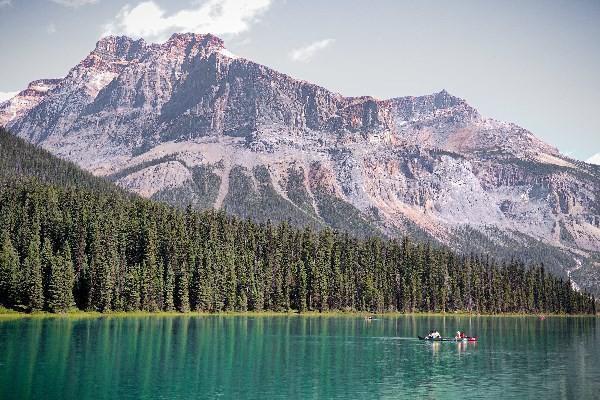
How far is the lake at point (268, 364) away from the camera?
229 feet

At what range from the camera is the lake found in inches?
2751

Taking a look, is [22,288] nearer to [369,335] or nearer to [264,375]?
[369,335]

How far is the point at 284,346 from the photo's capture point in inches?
4343

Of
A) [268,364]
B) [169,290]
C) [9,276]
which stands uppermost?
[9,276]

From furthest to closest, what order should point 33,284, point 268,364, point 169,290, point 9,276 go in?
point 169,290 → point 33,284 → point 9,276 → point 268,364

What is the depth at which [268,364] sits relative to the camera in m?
89.1

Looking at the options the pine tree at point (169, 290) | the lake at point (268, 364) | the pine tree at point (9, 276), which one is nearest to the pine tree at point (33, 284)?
the pine tree at point (9, 276)

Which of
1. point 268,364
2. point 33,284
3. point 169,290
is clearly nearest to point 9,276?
point 33,284

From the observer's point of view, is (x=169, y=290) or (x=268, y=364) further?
(x=169, y=290)

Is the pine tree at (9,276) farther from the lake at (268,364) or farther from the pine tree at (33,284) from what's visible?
the lake at (268,364)

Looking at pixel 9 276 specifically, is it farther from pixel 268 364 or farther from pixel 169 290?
pixel 268 364

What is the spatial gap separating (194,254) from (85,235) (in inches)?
1342

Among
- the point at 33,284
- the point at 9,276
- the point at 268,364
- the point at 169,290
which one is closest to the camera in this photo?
the point at 268,364

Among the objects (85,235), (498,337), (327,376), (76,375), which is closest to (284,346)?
(327,376)
